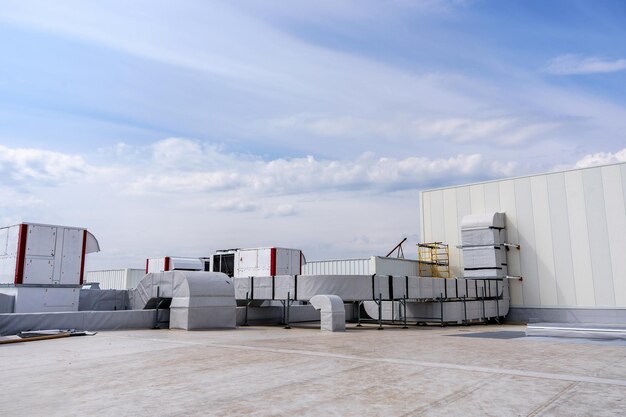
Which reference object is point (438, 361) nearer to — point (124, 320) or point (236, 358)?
point (236, 358)

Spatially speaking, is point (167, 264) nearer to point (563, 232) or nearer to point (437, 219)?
point (437, 219)

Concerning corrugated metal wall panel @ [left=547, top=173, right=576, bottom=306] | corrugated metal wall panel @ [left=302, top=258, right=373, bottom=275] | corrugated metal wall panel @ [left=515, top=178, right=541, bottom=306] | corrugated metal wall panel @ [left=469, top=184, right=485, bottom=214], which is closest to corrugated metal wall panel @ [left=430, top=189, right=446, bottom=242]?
corrugated metal wall panel @ [left=469, top=184, right=485, bottom=214]

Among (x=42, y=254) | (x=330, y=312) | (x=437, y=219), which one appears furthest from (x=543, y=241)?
(x=42, y=254)

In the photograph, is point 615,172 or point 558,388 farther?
point 615,172

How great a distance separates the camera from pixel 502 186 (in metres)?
27.8

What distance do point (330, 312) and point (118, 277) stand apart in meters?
31.0

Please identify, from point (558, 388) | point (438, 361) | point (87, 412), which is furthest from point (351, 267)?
point (87, 412)

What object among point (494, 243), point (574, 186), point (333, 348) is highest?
point (574, 186)

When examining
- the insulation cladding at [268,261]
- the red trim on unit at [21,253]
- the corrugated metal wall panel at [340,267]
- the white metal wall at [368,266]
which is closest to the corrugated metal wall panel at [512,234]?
the white metal wall at [368,266]

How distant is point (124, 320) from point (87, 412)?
43.1 ft

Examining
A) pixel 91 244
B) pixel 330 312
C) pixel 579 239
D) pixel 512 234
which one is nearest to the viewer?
pixel 330 312

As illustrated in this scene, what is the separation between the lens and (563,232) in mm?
25484

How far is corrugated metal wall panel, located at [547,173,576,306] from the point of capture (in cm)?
2511

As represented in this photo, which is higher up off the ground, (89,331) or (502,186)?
(502,186)
